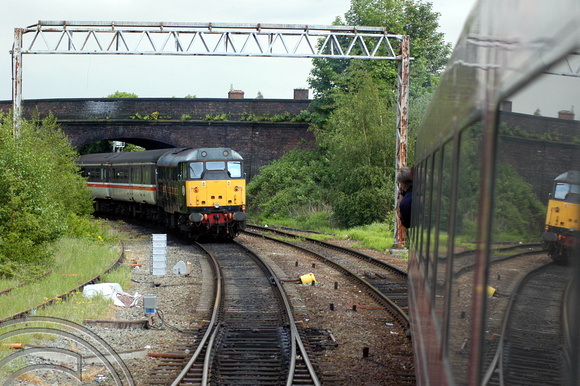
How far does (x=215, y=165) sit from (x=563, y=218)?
20.3 m

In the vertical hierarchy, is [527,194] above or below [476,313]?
above

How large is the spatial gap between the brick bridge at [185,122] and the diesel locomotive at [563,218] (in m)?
35.0

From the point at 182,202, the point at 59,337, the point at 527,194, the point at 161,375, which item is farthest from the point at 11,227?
the point at 527,194

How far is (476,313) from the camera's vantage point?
212 cm

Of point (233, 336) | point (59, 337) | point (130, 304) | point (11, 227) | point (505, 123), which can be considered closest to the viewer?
point (505, 123)

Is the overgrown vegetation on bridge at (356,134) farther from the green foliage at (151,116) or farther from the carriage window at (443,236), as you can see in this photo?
the carriage window at (443,236)

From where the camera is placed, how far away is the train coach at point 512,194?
1488 mm

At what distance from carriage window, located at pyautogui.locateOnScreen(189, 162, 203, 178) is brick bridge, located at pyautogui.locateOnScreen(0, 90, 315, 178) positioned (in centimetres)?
1526

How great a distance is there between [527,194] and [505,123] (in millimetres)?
273

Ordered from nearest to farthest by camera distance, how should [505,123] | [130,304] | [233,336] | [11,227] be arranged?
1. [505,123]
2. [233,336]
3. [130,304]
4. [11,227]

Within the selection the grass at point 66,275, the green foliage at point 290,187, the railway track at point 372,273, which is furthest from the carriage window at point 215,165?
the green foliage at point 290,187

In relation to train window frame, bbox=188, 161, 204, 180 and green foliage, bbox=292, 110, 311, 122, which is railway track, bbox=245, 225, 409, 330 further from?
green foliage, bbox=292, 110, 311, 122

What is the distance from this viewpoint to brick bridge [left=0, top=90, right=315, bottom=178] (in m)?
36.3

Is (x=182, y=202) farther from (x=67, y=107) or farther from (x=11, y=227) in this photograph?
(x=67, y=107)
